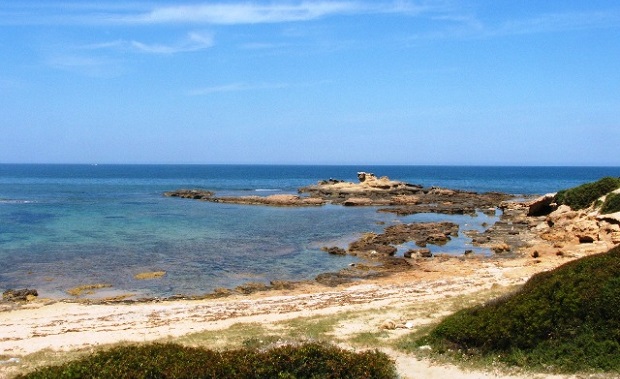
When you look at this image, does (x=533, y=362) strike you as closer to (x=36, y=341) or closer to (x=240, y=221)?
(x=36, y=341)

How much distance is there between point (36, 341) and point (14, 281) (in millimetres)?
13785

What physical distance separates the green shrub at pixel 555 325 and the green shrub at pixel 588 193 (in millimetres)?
35524

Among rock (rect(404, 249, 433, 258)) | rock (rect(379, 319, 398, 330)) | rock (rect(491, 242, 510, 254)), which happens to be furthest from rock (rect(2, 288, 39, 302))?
rock (rect(491, 242, 510, 254))

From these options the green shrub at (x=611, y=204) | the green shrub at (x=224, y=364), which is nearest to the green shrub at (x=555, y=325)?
the green shrub at (x=224, y=364)

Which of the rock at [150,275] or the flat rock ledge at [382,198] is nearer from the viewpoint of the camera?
the rock at [150,275]

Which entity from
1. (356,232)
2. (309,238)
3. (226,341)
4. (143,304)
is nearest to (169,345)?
(226,341)

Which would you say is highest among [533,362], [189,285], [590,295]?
[590,295]

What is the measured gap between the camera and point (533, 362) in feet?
41.4

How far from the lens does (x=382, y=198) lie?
8506 cm

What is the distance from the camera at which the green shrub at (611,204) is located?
1556 inches

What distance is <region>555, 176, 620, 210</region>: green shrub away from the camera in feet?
151

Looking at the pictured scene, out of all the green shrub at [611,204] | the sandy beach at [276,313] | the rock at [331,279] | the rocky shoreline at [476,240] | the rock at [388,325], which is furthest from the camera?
the green shrub at [611,204]

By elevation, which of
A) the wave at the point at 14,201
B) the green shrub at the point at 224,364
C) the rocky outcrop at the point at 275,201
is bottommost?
the wave at the point at 14,201

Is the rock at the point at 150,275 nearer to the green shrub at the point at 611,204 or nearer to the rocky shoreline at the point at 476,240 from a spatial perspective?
the rocky shoreline at the point at 476,240
